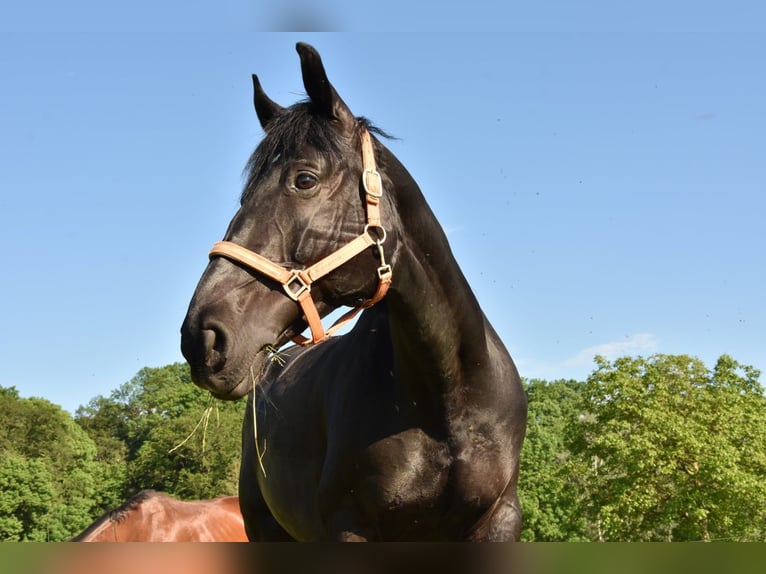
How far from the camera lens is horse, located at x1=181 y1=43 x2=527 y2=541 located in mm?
3682

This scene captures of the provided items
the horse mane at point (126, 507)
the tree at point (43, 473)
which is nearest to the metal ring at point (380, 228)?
the horse mane at point (126, 507)

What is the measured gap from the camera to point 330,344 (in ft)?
21.3

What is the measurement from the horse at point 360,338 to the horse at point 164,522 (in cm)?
869

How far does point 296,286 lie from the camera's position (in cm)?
381

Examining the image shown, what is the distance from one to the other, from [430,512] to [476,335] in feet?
3.66

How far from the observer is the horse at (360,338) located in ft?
12.1

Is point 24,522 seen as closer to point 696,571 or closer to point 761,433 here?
point 761,433

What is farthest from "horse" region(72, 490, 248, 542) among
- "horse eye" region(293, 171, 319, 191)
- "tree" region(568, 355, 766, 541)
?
"tree" region(568, 355, 766, 541)

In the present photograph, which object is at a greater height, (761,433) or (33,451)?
(33,451)

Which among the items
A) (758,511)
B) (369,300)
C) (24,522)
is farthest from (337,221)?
(24,522)

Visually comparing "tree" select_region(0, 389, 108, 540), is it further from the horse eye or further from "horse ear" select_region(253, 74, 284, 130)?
the horse eye

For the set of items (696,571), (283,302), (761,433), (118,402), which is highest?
(118,402)

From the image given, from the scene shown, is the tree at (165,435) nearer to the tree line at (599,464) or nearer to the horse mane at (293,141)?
the tree line at (599,464)

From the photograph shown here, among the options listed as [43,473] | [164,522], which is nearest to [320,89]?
[164,522]
